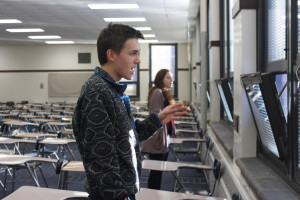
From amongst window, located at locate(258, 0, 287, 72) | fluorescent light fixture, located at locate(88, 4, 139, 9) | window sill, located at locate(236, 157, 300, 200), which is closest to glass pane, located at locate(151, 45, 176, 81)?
fluorescent light fixture, located at locate(88, 4, 139, 9)

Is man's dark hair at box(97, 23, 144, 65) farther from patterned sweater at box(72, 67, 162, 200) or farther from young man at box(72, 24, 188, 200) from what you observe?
patterned sweater at box(72, 67, 162, 200)

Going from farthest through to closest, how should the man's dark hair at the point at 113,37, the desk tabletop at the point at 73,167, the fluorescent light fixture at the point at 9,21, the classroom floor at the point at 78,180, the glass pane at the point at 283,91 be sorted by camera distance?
the fluorescent light fixture at the point at 9,21
the classroom floor at the point at 78,180
the desk tabletop at the point at 73,167
the glass pane at the point at 283,91
the man's dark hair at the point at 113,37

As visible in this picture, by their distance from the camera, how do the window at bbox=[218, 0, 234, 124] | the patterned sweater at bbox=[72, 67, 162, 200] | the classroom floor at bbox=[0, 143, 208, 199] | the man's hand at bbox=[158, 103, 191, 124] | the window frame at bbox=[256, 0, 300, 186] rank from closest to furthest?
the patterned sweater at bbox=[72, 67, 162, 200]
the man's hand at bbox=[158, 103, 191, 124]
the window frame at bbox=[256, 0, 300, 186]
the window at bbox=[218, 0, 234, 124]
the classroom floor at bbox=[0, 143, 208, 199]

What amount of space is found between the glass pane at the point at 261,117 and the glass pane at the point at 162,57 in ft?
46.9

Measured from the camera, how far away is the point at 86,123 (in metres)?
1.40

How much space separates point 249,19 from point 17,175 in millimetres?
4434

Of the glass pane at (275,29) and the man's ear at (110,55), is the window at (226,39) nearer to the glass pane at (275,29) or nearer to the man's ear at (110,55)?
the glass pane at (275,29)

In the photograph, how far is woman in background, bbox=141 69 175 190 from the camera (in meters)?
3.80

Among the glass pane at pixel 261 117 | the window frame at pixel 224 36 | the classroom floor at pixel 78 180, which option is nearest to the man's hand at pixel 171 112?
the glass pane at pixel 261 117

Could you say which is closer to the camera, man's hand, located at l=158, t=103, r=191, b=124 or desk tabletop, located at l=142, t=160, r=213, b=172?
man's hand, located at l=158, t=103, r=191, b=124

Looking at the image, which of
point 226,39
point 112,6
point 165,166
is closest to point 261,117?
point 165,166

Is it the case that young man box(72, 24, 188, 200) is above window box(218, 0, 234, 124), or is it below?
below

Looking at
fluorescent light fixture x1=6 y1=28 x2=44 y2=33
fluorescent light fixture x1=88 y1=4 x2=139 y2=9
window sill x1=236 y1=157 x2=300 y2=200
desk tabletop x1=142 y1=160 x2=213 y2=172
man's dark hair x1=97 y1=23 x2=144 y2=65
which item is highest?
fluorescent light fixture x1=6 y1=28 x2=44 y2=33

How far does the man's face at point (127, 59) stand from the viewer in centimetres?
150
